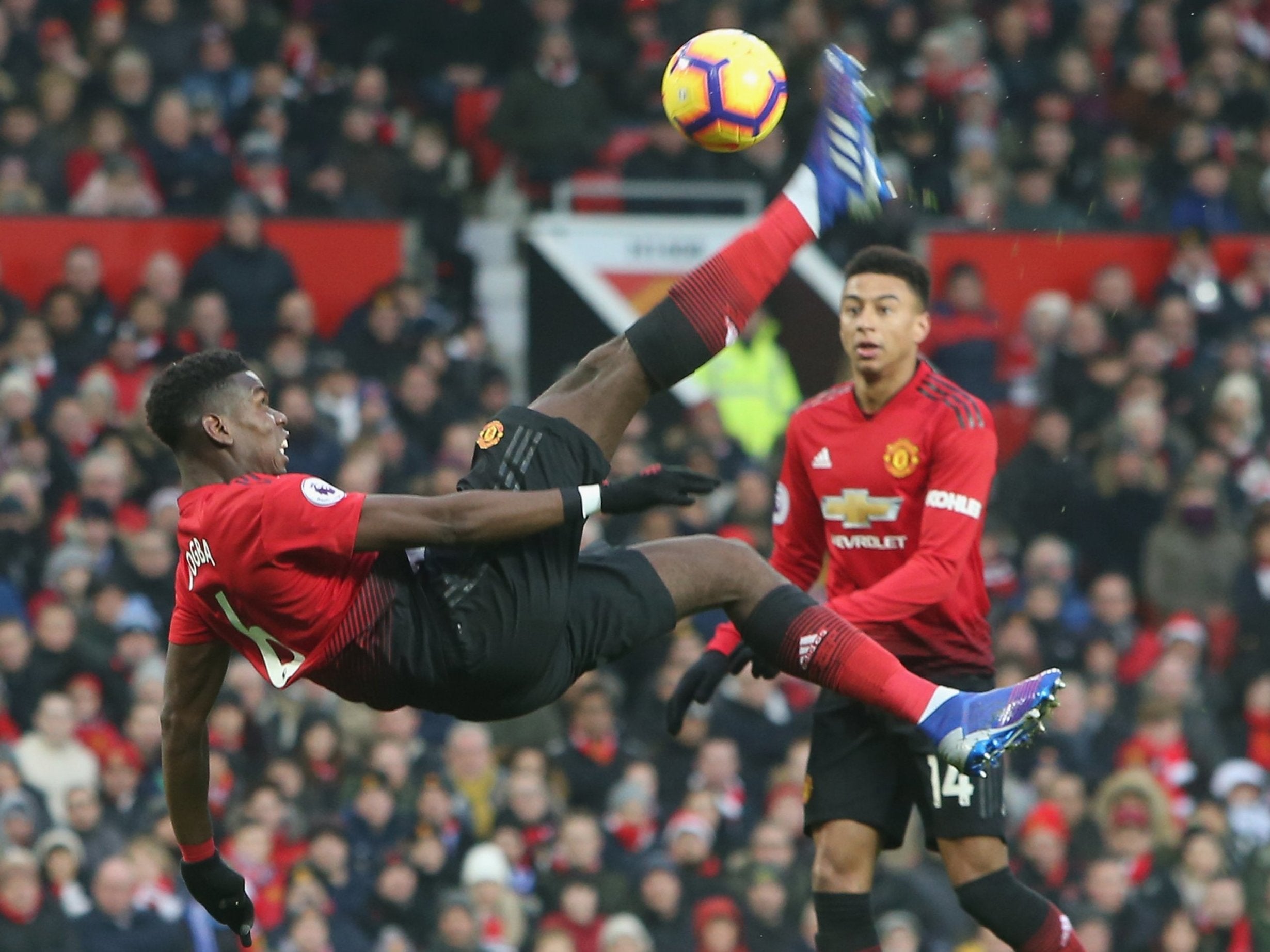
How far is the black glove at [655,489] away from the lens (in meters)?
5.77

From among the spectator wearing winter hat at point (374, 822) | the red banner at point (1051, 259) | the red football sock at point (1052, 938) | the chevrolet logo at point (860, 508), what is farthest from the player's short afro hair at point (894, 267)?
the red banner at point (1051, 259)

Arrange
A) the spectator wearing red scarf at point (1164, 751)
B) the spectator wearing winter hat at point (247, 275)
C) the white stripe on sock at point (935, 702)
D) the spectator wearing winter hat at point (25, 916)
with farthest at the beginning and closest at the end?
1. the spectator wearing winter hat at point (247, 275)
2. the spectator wearing red scarf at point (1164, 751)
3. the spectator wearing winter hat at point (25, 916)
4. the white stripe on sock at point (935, 702)

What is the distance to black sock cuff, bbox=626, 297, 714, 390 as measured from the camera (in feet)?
20.7

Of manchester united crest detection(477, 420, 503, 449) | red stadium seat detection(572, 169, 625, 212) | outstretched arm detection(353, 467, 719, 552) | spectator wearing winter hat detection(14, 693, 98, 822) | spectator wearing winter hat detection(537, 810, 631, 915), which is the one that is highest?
red stadium seat detection(572, 169, 625, 212)

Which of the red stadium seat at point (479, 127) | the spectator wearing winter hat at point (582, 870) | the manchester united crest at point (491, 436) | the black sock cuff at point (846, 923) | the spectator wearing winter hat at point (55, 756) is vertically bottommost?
the spectator wearing winter hat at point (582, 870)

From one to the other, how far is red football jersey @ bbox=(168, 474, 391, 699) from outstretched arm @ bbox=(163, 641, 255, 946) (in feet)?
0.70

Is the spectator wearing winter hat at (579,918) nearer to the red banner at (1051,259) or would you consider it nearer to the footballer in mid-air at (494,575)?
the footballer in mid-air at (494,575)

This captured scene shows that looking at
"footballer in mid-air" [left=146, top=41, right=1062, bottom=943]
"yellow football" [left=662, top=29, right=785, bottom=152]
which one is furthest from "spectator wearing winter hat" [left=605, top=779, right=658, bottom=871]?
"yellow football" [left=662, top=29, right=785, bottom=152]

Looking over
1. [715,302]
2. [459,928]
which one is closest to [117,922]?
[459,928]

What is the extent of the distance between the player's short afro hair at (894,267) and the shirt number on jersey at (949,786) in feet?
4.79

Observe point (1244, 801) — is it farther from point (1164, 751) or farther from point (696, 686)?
point (696, 686)

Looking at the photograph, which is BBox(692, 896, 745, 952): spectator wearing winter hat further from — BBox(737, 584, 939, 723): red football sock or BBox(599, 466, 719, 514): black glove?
BBox(599, 466, 719, 514): black glove

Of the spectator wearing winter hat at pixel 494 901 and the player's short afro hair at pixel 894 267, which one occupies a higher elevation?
the player's short afro hair at pixel 894 267

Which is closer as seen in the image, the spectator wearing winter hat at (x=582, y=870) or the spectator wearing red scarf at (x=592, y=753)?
the spectator wearing winter hat at (x=582, y=870)
